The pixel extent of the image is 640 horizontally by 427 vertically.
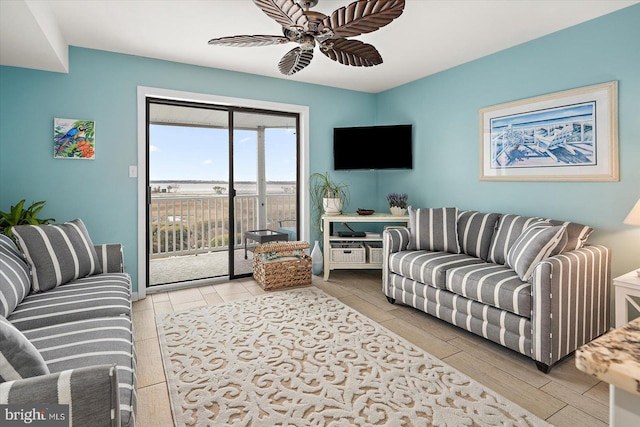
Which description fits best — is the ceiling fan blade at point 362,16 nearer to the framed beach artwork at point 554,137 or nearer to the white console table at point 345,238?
the framed beach artwork at point 554,137

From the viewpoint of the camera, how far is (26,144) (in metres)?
3.04

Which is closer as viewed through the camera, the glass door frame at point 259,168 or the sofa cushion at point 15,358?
the sofa cushion at point 15,358

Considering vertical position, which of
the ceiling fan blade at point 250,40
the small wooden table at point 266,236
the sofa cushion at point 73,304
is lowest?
the sofa cushion at point 73,304

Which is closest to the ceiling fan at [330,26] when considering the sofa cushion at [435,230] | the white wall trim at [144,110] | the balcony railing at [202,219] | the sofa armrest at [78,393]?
the white wall trim at [144,110]

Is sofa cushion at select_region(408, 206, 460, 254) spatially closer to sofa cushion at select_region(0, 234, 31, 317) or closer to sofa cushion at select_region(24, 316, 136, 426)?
sofa cushion at select_region(24, 316, 136, 426)

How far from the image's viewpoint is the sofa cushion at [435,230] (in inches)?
128

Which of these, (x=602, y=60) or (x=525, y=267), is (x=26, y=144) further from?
(x=602, y=60)

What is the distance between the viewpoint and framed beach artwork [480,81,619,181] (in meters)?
2.64

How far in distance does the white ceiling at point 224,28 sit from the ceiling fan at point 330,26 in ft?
1.20

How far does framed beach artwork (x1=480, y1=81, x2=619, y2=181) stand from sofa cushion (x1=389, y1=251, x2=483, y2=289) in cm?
101

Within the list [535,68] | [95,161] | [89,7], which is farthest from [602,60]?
[95,161]

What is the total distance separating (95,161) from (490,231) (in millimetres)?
3796

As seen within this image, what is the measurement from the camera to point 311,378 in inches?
79.3

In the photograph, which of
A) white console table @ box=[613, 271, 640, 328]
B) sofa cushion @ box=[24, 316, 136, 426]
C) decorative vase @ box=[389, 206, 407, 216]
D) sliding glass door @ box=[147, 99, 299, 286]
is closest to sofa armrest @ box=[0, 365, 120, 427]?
sofa cushion @ box=[24, 316, 136, 426]
